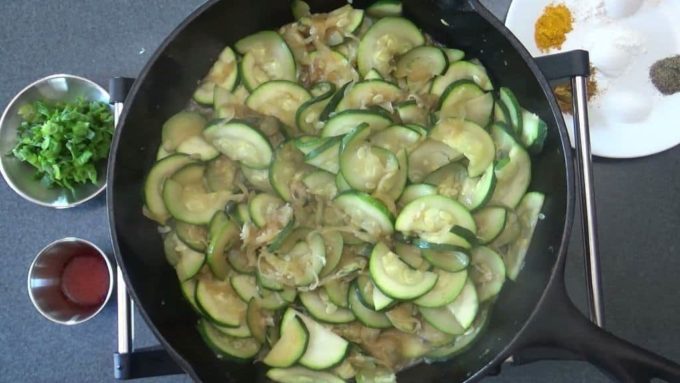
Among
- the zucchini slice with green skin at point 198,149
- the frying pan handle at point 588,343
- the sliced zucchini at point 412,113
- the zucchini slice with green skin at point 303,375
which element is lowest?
the zucchini slice with green skin at point 303,375

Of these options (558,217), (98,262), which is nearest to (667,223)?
(558,217)

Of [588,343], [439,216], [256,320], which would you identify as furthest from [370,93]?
[588,343]

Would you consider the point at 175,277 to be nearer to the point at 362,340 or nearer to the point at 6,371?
the point at 362,340

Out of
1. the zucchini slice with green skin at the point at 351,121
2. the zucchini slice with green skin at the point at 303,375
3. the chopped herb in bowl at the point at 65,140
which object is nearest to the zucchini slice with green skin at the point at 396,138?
the zucchini slice with green skin at the point at 351,121

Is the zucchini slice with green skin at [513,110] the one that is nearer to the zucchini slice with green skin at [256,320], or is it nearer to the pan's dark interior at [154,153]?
the pan's dark interior at [154,153]

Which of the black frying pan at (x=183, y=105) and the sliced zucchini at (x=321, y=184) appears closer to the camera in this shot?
the black frying pan at (x=183, y=105)

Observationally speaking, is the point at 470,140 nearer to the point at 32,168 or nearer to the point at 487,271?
the point at 487,271

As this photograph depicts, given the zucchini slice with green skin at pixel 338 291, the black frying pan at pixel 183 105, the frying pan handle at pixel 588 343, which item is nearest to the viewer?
→ the frying pan handle at pixel 588 343
